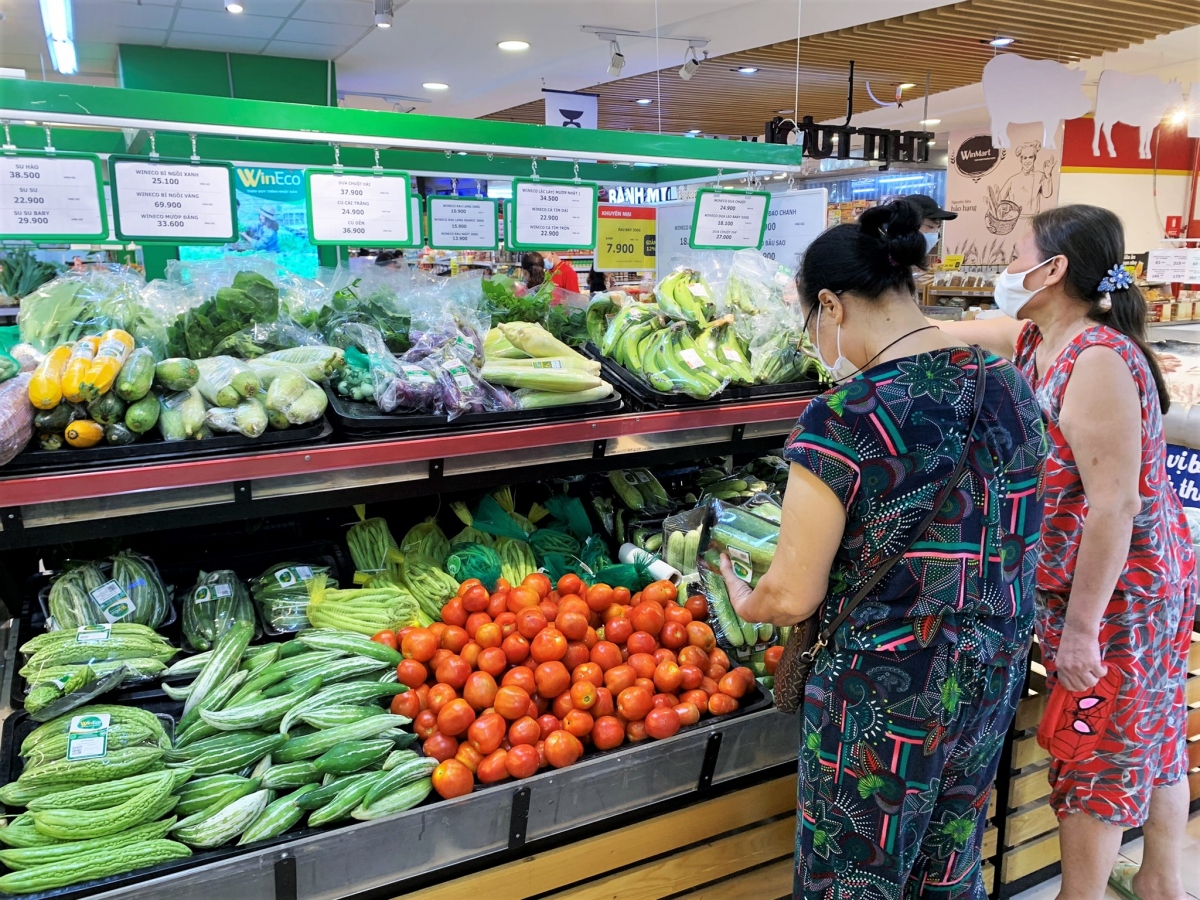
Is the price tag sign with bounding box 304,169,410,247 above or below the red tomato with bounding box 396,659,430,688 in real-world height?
above

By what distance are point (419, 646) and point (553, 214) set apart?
62.8 inches

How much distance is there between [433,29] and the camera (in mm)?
7547

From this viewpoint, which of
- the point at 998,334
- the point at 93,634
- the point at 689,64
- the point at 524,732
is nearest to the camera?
the point at 524,732

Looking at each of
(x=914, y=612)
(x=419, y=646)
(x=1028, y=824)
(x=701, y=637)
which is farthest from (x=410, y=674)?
(x=1028, y=824)

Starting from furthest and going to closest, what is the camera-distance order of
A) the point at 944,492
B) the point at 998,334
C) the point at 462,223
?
the point at 462,223
the point at 998,334
the point at 944,492

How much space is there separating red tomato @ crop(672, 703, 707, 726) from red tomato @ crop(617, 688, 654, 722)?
0.07 metres

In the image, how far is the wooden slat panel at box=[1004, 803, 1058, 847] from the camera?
8.75 feet

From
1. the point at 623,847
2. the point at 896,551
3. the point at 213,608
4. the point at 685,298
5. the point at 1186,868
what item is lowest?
the point at 1186,868

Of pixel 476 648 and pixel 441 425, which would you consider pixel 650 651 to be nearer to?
pixel 476 648

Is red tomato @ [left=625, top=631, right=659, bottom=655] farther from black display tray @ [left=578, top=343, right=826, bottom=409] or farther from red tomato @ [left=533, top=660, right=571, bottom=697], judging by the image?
black display tray @ [left=578, top=343, right=826, bottom=409]

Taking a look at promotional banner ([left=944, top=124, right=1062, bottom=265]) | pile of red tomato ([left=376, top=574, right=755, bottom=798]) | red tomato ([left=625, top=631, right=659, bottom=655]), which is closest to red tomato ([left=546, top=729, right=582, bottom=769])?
pile of red tomato ([left=376, top=574, right=755, bottom=798])

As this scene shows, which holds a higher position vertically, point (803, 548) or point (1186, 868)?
point (803, 548)

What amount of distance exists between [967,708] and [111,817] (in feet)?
5.71

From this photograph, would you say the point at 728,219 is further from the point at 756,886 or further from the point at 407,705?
the point at 756,886
